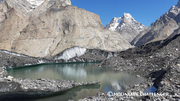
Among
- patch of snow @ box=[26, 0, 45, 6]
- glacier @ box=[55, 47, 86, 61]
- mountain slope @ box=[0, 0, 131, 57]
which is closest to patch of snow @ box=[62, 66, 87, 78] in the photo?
glacier @ box=[55, 47, 86, 61]

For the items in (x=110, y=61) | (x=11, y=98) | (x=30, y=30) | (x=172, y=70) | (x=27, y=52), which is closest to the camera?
(x=11, y=98)

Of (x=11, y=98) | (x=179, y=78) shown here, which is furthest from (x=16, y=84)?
(x=179, y=78)

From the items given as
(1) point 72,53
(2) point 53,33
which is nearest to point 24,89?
(1) point 72,53

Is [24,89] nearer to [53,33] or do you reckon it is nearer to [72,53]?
[72,53]

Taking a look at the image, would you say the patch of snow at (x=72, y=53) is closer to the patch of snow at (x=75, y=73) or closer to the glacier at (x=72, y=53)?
the glacier at (x=72, y=53)

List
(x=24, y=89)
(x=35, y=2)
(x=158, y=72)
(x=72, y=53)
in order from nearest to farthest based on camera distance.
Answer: (x=24, y=89), (x=158, y=72), (x=72, y=53), (x=35, y=2)

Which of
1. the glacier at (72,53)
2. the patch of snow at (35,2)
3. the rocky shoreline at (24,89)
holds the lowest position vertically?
the rocky shoreline at (24,89)

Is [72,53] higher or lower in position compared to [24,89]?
higher

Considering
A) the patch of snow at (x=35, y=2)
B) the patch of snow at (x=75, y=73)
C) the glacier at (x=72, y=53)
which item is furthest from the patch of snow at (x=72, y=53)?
the patch of snow at (x=35, y=2)

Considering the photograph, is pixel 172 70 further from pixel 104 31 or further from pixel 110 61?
pixel 104 31
